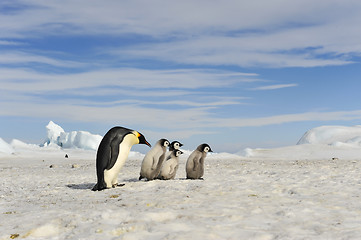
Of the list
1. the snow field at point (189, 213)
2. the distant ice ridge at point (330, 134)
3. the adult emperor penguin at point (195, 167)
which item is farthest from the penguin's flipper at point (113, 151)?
the distant ice ridge at point (330, 134)

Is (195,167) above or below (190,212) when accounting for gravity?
above

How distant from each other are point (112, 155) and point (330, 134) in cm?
3207

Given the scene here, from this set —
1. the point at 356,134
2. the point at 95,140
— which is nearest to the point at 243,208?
the point at 356,134

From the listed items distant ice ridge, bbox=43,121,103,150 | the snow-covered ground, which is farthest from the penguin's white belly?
distant ice ridge, bbox=43,121,103,150

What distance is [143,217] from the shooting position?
487 cm

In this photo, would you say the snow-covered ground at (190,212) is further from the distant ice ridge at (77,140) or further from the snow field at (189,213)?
the distant ice ridge at (77,140)

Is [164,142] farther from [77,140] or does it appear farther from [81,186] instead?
[77,140]

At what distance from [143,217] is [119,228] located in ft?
1.74

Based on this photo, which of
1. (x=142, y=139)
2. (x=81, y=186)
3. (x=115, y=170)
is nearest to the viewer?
(x=115, y=170)

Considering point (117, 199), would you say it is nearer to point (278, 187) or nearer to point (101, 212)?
point (101, 212)

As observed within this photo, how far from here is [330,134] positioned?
36.7 m

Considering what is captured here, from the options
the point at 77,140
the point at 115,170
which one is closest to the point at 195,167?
the point at 115,170

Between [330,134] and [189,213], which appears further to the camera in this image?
[330,134]

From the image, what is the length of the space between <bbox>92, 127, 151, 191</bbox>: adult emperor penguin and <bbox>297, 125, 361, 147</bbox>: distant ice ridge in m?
29.3
